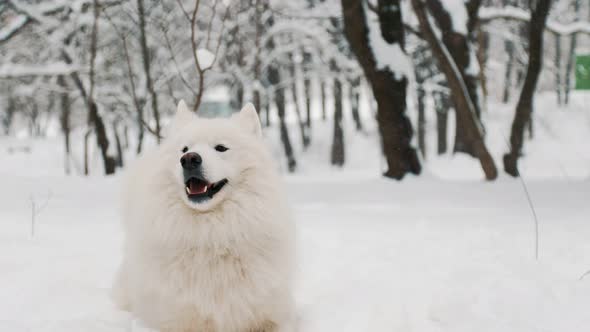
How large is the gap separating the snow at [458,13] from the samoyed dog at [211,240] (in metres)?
6.75

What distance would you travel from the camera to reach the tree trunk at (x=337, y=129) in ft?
60.4

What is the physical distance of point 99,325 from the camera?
2.83m

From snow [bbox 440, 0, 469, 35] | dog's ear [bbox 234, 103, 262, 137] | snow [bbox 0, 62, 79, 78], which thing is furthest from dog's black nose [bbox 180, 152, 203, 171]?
snow [bbox 0, 62, 79, 78]

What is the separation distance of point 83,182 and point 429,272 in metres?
6.53

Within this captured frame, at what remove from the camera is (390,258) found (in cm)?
408

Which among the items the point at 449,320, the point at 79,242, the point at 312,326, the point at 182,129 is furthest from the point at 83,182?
the point at 449,320

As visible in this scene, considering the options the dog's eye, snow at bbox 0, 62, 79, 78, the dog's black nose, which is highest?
snow at bbox 0, 62, 79, 78

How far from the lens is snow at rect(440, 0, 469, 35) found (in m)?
8.62

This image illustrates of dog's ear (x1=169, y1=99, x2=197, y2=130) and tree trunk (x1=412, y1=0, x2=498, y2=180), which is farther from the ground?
tree trunk (x1=412, y1=0, x2=498, y2=180)

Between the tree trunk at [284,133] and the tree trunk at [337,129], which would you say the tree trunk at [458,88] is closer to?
the tree trunk at [337,129]

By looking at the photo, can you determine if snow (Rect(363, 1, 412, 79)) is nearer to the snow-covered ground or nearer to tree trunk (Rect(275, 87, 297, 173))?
the snow-covered ground

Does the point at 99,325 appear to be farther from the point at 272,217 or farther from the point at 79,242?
the point at 79,242

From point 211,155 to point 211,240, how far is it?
47 centimetres

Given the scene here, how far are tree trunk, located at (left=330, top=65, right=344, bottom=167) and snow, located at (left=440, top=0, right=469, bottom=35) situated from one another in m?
9.55
